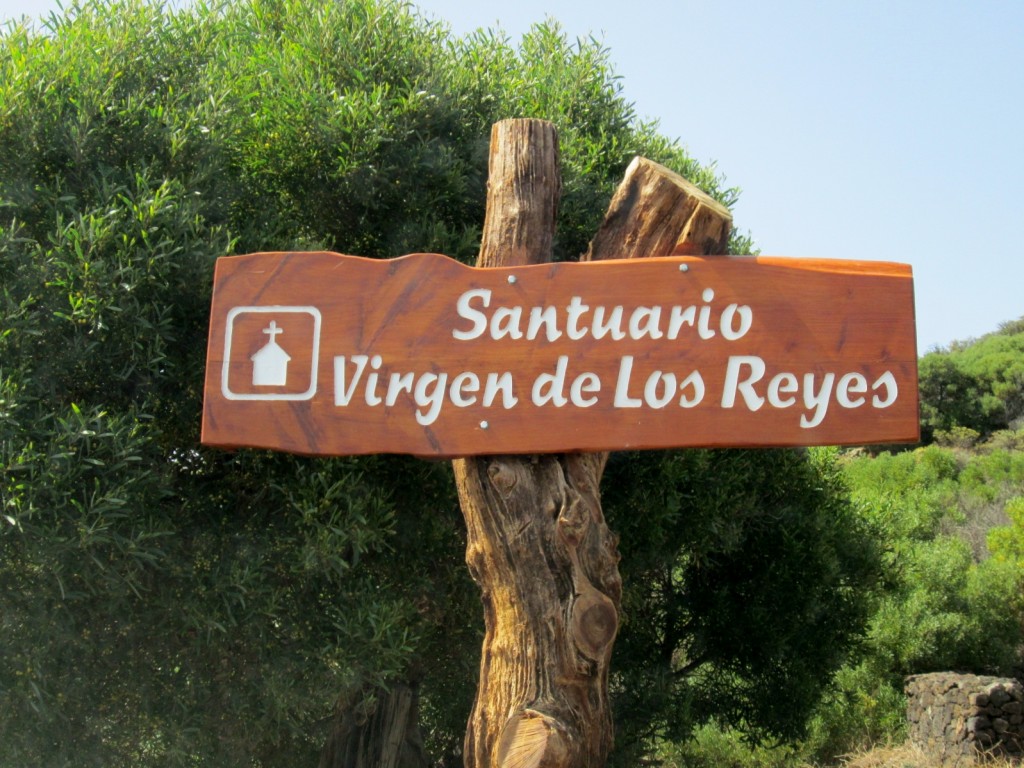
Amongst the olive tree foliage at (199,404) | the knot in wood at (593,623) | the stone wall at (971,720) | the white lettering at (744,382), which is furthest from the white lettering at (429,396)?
the stone wall at (971,720)

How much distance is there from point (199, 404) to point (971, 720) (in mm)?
10482

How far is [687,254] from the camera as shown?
2.97m

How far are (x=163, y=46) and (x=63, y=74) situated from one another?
1.89 ft

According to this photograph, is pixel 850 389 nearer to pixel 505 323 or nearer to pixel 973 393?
pixel 505 323

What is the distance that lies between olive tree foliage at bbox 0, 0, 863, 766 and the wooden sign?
872 millimetres

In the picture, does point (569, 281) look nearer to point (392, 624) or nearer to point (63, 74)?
point (392, 624)

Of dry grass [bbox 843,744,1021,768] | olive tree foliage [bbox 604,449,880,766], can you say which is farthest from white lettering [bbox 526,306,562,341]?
dry grass [bbox 843,744,1021,768]

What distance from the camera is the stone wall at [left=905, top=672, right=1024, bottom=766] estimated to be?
37.1ft

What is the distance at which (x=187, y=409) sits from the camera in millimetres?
4047

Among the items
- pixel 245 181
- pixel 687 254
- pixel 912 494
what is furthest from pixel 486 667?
pixel 912 494

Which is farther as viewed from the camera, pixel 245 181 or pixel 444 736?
pixel 444 736

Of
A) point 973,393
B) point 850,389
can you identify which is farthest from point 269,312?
point 973,393

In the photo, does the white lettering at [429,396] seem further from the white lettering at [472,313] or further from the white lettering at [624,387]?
the white lettering at [624,387]

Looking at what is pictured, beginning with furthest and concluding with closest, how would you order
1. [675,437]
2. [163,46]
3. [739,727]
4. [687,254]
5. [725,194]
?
1. [739,727]
2. [725,194]
3. [163,46]
4. [687,254]
5. [675,437]
